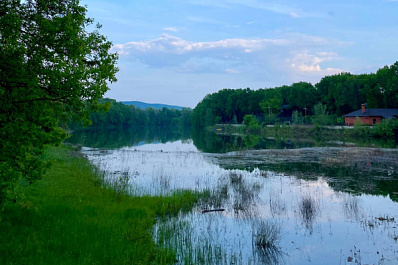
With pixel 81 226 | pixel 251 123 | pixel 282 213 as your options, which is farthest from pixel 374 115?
pixel 81 226

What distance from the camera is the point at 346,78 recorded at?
10900 centimetres

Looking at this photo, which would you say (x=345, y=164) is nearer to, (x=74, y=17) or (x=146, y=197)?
(x=146, y=197)

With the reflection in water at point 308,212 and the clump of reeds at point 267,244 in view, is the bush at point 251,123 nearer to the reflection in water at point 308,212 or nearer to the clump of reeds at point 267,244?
the reflection in water at point 308,212

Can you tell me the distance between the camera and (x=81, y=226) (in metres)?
11.2

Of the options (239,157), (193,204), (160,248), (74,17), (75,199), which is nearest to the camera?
(74,17)

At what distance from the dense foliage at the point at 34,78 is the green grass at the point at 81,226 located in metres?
1.59

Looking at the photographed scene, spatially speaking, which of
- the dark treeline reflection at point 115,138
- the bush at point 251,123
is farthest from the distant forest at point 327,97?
the dark treeline reflection at point 115,138

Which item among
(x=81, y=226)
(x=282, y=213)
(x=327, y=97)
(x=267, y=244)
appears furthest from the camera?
(x=327, y=97)

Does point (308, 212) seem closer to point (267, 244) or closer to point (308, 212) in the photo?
point (308, 212)

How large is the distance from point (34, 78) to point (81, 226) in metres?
5.46

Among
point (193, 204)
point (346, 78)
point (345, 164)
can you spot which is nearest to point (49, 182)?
point (193, 204)

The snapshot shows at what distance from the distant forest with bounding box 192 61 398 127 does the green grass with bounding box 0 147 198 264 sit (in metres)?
89.7

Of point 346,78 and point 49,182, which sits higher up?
point 346,78

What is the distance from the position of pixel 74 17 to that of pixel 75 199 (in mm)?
8659
